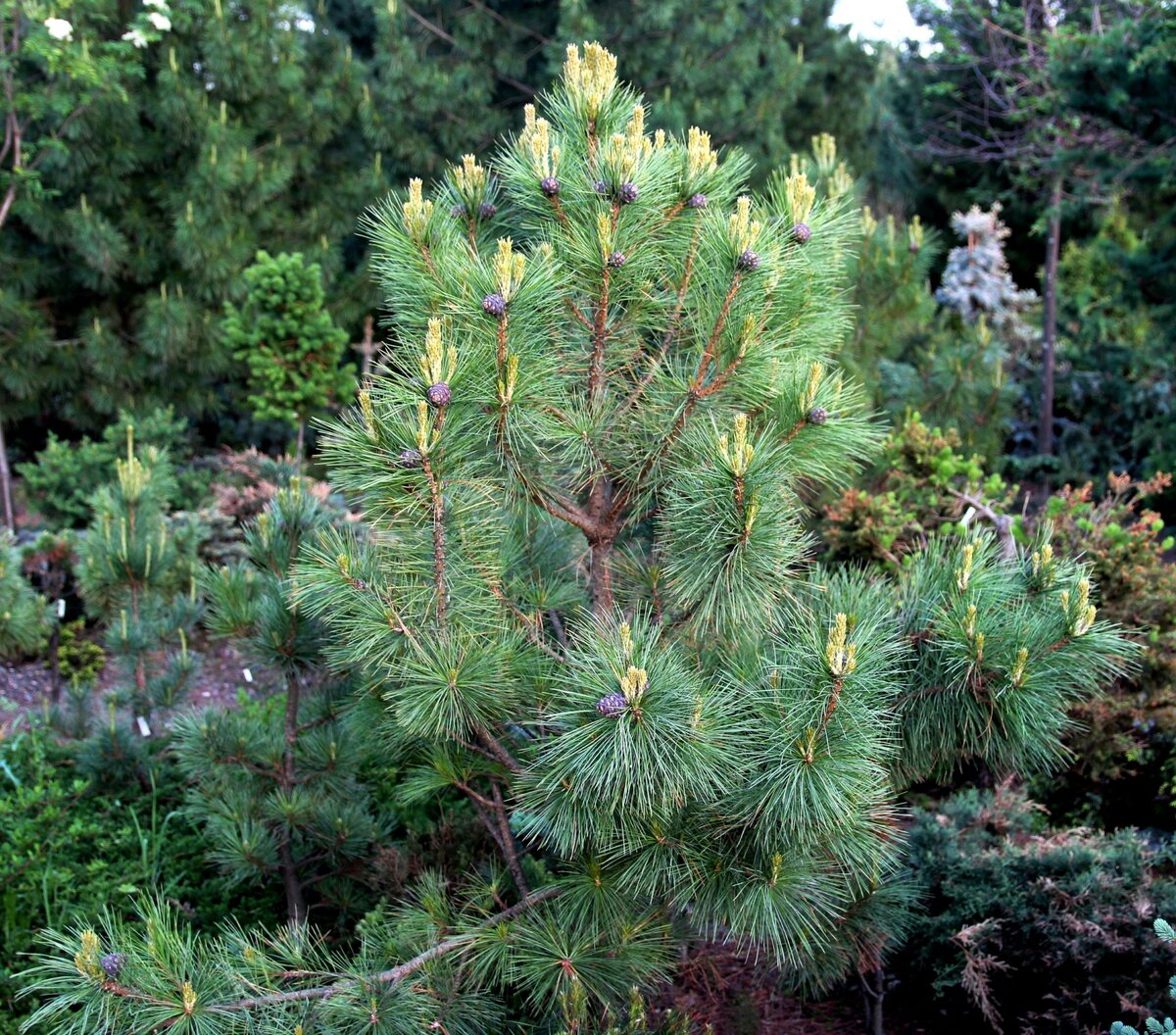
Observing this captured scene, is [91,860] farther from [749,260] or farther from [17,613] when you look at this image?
[749,260]

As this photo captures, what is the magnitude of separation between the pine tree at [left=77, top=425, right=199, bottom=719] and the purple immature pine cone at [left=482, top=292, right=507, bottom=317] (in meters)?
2.58

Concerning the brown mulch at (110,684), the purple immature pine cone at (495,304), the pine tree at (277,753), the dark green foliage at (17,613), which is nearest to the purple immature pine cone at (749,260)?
the purple immature pine cone at (495,304)

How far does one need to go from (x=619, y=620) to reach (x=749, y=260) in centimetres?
96

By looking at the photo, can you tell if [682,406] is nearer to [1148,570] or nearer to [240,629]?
[240,629]

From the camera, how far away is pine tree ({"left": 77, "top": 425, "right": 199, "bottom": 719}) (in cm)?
447

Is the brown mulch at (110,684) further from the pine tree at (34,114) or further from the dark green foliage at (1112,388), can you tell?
the dark green foliage at (1112,388)

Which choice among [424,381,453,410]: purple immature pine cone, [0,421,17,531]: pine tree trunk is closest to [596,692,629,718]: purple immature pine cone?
[424,381,453,410]: purple immature pine cone

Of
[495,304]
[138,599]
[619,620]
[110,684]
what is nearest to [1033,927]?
[619,620]

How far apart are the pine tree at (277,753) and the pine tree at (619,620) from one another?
1.79 ft

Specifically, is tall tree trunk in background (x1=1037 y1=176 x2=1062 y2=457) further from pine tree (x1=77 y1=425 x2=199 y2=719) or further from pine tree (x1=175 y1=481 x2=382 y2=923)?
pine tree (x1=175 y1=481 x2=382 y2=923)

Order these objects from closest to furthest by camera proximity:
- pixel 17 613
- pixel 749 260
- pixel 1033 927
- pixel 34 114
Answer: pixel 749 260 → pixel 1033 927 → pixel 17 613 → pixel 34 114

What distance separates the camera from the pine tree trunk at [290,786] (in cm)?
347

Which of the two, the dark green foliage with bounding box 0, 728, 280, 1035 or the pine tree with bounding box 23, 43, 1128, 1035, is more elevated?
the pine tree with bounding box 23, 43, 1128, 1035

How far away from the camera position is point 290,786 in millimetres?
3521
